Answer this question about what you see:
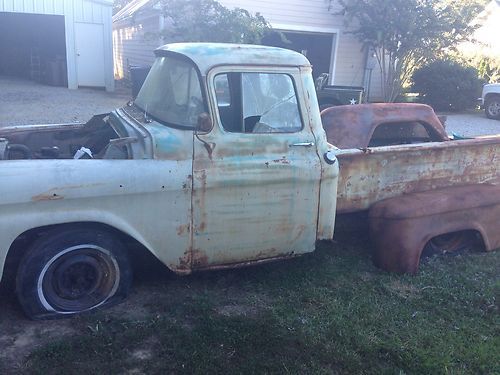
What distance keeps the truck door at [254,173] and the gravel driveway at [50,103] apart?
320 inches

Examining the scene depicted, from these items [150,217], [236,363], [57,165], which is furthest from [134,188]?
[236,363]

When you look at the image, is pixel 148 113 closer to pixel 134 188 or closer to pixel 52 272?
pixel 134 188

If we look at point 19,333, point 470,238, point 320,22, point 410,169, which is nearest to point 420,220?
point 410,169

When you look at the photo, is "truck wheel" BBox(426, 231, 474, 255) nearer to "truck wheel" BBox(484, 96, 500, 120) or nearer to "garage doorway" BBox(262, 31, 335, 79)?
"truck wheel" BBox(484, 96, 500, 120)

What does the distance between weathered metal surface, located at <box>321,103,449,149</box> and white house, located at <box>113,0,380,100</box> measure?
35.3ft

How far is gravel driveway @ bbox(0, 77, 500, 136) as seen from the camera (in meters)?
11.8

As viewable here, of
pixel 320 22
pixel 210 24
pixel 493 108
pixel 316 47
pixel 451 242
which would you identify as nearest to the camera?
pixel 451 242

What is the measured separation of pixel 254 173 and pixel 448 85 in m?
15.3

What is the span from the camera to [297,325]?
3.80m

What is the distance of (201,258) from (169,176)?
0.72m

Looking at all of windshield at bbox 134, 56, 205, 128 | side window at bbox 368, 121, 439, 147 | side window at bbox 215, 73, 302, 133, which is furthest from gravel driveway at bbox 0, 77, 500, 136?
side window at bbox 215, 73, 302, 133

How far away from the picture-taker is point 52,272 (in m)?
3.66

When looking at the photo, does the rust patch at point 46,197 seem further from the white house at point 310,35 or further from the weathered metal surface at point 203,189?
the white house at point 310,35

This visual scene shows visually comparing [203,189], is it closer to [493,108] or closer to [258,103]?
[258,103]
